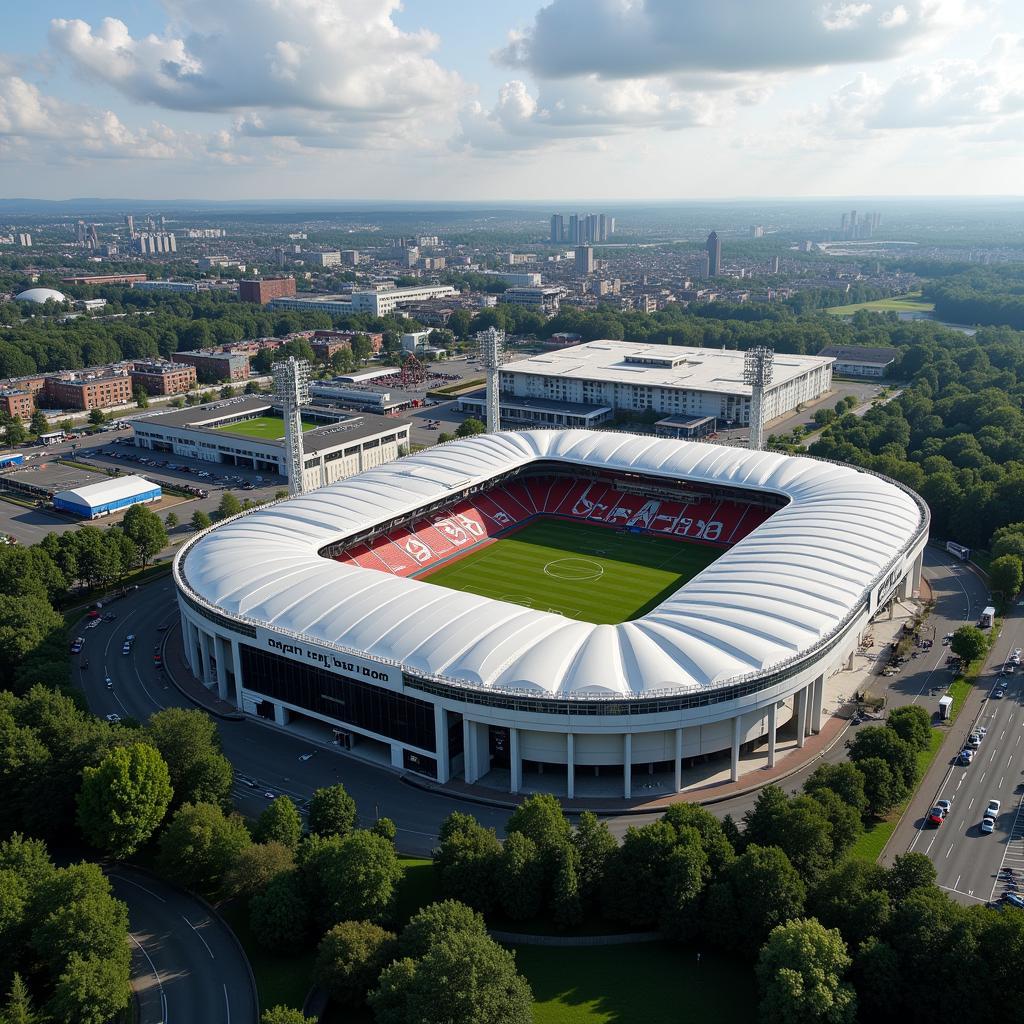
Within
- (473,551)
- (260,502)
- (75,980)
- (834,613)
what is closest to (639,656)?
(834,613)

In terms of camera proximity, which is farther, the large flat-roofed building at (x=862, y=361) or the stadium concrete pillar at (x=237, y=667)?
the large flat-roofed building at (x=862, y=361)

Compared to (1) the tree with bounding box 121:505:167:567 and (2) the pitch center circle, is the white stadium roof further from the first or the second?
(1) the tree with bounding box 121:505:167:567

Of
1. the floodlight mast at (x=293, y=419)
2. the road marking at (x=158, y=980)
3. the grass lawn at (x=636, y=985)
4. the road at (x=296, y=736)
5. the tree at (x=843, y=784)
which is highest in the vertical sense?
the floodlight mast at (x=293, y=419)

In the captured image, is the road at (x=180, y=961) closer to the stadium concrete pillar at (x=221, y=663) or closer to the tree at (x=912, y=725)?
the stadium concrete pillar at (x=221, y=663)

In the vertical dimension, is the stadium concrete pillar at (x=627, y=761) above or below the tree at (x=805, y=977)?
below

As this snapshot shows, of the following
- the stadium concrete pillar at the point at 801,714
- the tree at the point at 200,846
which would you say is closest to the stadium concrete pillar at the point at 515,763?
the tree at the point at 200,846

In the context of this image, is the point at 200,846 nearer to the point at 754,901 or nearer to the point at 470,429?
the point at 754,901
